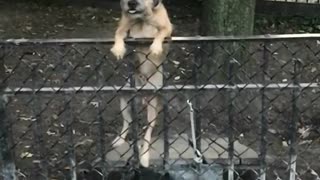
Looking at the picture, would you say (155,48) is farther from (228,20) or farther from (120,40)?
(228,20)

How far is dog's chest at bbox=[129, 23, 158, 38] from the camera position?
498 cm

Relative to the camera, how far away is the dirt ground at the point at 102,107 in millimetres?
4314

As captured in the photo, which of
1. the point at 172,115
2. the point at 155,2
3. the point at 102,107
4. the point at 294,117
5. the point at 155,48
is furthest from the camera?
the point at 172,115

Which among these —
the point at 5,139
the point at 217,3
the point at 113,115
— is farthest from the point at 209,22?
the point at 5,139

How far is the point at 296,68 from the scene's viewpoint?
12.8 feet

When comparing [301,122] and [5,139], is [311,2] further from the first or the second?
[5,139]

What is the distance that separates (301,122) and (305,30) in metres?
3.27

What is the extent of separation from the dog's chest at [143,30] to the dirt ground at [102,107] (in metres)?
0.25

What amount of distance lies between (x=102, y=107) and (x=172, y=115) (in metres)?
0.65

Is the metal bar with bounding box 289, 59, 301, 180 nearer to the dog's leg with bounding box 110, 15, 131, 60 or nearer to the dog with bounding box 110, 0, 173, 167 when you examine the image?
Answer: the dog with bounding box 110, 0, 173, 167

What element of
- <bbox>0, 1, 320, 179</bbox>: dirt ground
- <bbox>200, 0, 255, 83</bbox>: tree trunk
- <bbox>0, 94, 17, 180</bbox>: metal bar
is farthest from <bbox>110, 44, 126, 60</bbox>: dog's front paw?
<bbox>200, 0, 255, 83</bbox>: tree trunk

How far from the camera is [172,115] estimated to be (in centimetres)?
611

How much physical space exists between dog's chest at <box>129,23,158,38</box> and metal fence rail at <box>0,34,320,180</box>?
23cm

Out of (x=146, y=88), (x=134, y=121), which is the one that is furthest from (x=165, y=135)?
(x=146, y=88)
